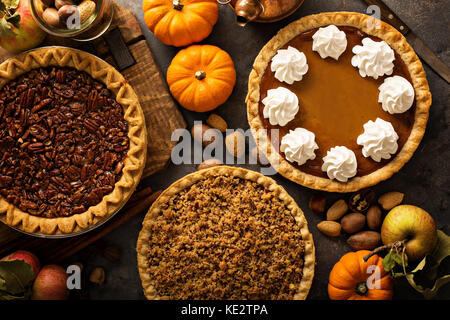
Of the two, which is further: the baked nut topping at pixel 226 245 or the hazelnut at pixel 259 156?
the hazelnut at pixel 259 156

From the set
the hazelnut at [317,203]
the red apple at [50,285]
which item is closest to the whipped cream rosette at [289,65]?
the hazelnut at [317,203]

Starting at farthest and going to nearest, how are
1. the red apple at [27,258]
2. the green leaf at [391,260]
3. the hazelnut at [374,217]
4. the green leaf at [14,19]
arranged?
the hazelnut at [374,217], the red apple at [27,258], the green leaf at [391,260], the green leaf at [14,19]

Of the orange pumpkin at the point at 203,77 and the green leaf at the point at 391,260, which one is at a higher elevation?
the orange pumpkin at the point at 203,77

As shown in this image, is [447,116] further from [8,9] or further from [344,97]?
[8,9]

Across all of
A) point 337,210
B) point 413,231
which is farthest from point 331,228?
point 413,231

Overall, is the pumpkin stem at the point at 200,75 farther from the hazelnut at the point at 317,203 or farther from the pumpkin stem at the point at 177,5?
the hazelnut at the point at 317,203

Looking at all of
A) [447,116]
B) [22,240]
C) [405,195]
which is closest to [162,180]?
[22,240]

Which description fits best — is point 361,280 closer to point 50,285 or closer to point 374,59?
point 374,59

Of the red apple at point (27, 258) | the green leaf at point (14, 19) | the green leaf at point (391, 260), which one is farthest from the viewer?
the red apple at point (27, 258)
